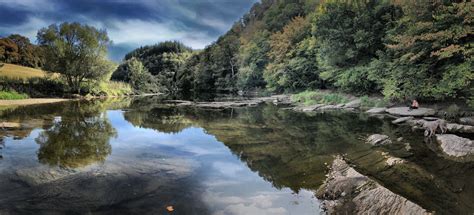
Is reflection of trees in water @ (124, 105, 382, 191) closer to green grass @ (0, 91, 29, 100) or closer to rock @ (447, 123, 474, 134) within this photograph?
rock @ (447, 123, 474, 134)

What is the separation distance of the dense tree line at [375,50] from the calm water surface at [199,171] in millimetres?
6580

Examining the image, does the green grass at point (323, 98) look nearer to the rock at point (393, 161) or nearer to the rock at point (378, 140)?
the rock at point (378, 140)

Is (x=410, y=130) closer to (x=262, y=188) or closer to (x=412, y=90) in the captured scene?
(x=412, y=90)

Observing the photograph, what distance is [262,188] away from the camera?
744 centimetres

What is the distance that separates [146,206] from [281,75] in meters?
40.1

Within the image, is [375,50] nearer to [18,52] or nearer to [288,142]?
[288,142]

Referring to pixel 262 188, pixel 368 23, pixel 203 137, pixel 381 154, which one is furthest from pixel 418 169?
pixel 368 23

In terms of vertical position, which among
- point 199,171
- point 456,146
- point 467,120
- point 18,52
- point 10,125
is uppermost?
point 18,52

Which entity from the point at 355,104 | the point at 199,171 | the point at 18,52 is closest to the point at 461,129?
the point at 199,171

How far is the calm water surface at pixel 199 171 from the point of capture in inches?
245

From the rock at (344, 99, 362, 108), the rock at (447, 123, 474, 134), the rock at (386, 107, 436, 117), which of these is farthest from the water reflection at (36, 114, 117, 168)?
the rock at (344, 99, 362, 108)

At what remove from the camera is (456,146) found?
1011 cm

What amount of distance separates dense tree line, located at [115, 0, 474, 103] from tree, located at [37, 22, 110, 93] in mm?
26992

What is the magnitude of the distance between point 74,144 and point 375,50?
27170 mm
